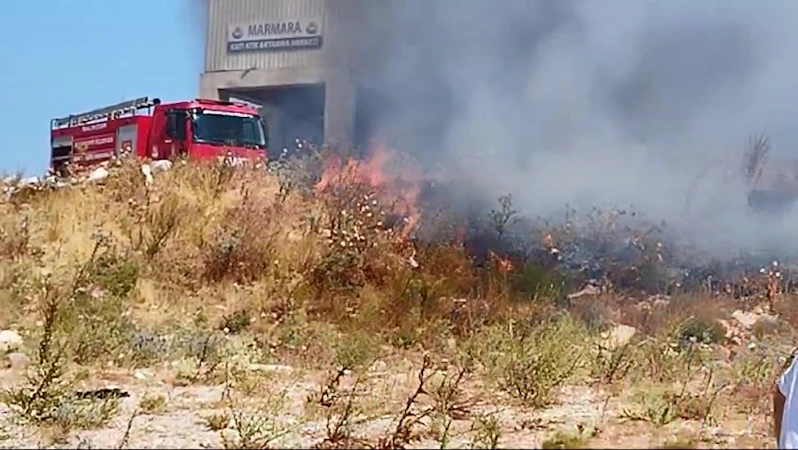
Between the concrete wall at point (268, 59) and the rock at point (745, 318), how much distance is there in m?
5.97

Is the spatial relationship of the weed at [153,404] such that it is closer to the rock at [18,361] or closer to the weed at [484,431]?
the rock at [18,361]

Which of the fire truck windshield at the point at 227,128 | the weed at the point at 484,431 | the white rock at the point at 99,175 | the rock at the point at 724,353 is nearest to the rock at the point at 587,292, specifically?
the rock at the point at 724,353

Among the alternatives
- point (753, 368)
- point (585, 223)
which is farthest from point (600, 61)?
point (753, 368)

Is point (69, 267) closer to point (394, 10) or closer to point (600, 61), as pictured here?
point (394, 10)

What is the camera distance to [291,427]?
279 cm

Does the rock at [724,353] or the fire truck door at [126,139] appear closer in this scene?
the rock at [724,353]

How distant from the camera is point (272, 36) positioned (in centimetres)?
1477

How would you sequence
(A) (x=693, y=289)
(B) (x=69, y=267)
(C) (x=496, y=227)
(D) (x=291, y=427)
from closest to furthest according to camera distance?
(D) (x=291, y=427)
(A) (x=693, y=289)
(B) (x=69, y=267)
(C) (x=496, y=227)

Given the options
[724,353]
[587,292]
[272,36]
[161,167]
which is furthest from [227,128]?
[724,353]

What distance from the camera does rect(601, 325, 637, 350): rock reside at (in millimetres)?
4566

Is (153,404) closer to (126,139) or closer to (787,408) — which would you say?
(787,408)

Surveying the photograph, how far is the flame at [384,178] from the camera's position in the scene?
7.04 metres

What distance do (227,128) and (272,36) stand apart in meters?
3.65

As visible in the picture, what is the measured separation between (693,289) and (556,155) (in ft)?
6.98
